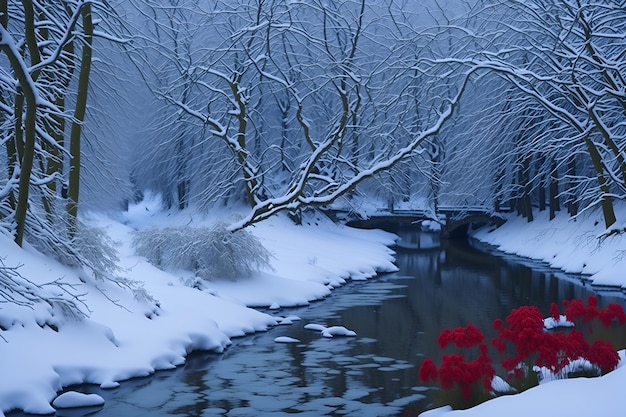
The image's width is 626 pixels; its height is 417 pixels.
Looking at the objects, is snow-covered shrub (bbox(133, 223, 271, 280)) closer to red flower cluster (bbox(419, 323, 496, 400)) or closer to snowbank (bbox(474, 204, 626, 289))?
snowbank (bbox(474, 204, 626, 289))

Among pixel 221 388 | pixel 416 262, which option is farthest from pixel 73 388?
pixel 416 262

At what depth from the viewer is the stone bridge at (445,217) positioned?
130ft

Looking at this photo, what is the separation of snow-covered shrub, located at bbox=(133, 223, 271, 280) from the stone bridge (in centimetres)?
1947

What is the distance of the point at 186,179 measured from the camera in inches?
1439

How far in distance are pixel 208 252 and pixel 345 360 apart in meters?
6.64

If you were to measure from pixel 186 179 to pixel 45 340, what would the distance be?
27103 millimetres

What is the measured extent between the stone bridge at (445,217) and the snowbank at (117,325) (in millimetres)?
20149

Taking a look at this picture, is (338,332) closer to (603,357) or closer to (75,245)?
(75,245)

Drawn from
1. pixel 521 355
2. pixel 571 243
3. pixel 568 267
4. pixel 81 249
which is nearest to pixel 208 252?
pixel 81 249

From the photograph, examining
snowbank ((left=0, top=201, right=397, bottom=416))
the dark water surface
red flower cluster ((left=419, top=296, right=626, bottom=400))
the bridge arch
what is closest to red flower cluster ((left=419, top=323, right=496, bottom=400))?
red flower cluster ((left=419, top=296, right=626, bottom=400))

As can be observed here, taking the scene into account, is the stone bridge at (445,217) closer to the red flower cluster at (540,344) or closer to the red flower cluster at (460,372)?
the red flower cluster at (540,344)

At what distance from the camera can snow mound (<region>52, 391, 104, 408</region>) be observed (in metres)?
8.90

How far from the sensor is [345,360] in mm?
11992

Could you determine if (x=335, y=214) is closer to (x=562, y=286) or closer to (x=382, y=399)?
(x=562, y=286)
